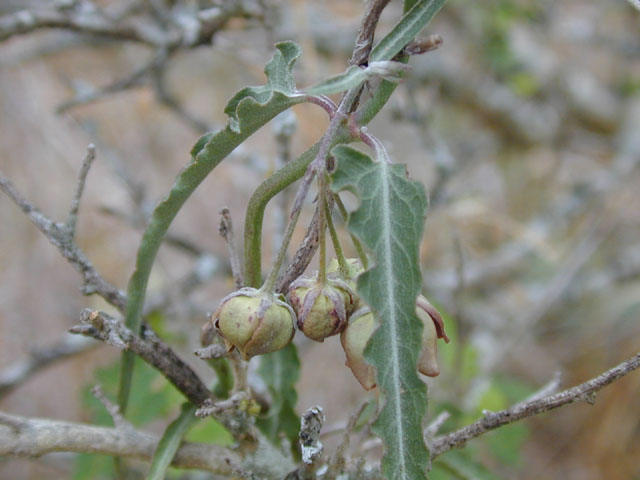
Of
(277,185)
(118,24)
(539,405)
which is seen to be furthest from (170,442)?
(118,24)

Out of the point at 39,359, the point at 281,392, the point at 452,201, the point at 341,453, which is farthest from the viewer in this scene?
the point at 452,201

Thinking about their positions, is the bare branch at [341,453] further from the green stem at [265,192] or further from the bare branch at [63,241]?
the bare branch at [63,241]

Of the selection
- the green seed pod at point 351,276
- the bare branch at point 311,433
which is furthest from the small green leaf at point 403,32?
the bare branch at point 311,433

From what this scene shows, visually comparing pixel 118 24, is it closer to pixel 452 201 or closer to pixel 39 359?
pixel 39 359

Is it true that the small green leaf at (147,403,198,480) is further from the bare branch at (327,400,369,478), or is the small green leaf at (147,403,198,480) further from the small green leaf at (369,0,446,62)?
the small green leaf at (369,0,446,62)

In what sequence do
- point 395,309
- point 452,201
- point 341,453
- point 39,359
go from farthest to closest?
point 452,201 → point 39,359 → point 341,453 → point 395,309

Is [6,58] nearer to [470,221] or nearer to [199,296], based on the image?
[199,296]
